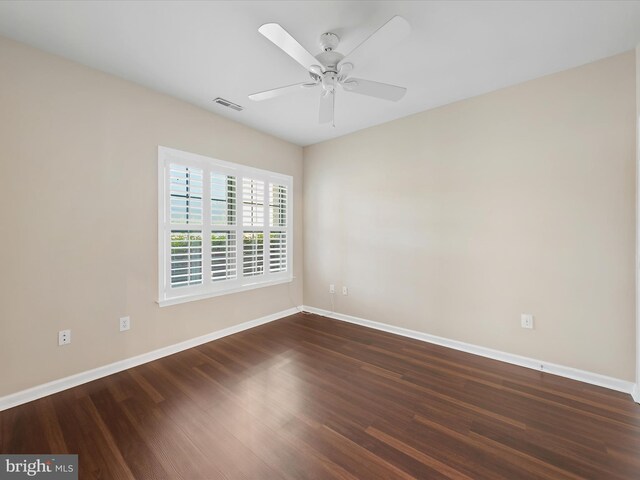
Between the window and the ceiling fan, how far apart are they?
1335 millimetres

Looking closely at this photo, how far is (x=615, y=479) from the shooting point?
137cm

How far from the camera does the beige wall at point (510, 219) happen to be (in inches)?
85.3

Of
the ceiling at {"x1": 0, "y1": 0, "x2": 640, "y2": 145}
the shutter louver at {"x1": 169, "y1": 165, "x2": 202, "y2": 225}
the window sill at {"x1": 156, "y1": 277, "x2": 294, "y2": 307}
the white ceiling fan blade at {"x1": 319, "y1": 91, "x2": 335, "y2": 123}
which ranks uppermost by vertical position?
the ceiling at {"x1": 0, "y1": 0, "x2": 640, "y2": 145}

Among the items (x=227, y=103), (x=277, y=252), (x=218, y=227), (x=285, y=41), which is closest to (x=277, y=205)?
(x=277, y=252)

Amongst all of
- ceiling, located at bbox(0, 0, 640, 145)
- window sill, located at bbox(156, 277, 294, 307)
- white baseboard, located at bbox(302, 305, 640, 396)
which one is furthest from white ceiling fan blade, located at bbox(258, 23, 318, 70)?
white baseboard, located at bbox(302, 305, 640, 396)

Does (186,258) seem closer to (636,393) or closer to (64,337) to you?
(64,337)

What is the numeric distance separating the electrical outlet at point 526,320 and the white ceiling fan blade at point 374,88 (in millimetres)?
2294

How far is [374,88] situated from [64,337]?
10.4ft

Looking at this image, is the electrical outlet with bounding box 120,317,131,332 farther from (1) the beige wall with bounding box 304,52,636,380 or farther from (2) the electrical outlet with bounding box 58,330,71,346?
(1) the beige wall with bounding box 304,52,636,380

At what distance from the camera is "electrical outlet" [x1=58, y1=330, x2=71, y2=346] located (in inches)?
85.3

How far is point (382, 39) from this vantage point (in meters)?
1.53

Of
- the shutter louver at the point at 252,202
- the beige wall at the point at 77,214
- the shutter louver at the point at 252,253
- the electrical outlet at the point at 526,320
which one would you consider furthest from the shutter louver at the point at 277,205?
the electrical outlet at the point at 526,320

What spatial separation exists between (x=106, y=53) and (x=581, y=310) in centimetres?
443

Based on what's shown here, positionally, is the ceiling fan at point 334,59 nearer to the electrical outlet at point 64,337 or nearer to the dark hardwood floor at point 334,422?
the dark hardwood floor at point 334,422
